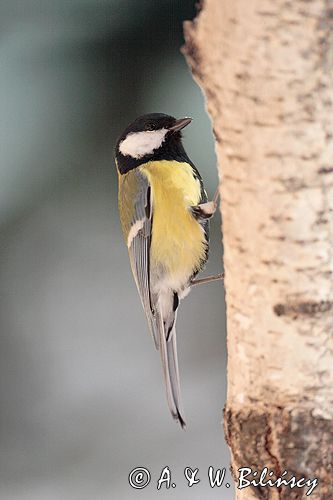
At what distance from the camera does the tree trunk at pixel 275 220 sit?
96 centimetres

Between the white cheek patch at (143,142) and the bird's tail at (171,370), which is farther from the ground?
the white cheek patch at (143,142)

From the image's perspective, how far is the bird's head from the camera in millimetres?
1781

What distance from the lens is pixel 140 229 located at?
69.2 inches

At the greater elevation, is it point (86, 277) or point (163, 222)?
point (163, 222)

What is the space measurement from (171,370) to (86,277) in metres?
1.34

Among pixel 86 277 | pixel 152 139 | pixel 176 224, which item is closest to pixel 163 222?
pixel 176 224

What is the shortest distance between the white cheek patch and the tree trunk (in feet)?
2.36

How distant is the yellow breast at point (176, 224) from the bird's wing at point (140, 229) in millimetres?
15

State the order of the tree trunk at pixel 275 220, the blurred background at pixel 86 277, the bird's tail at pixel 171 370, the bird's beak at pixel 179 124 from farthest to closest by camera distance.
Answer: the blurred background at pixel 86 277
the bird's beak at pixel 179 124
the bird's tail at pixel 171 370
the tree trunk at pixel 275 220

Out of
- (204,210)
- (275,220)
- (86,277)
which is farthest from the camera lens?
(86,277)

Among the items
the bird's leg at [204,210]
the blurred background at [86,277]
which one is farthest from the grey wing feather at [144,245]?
the blurred background at [86,277]

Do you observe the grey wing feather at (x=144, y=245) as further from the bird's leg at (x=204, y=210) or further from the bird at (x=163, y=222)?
the bird's leg at (x=204, y=210)

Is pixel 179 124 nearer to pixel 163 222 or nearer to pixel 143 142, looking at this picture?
pixel 143 142

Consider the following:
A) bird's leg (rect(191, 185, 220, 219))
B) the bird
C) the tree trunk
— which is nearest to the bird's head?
the bird
